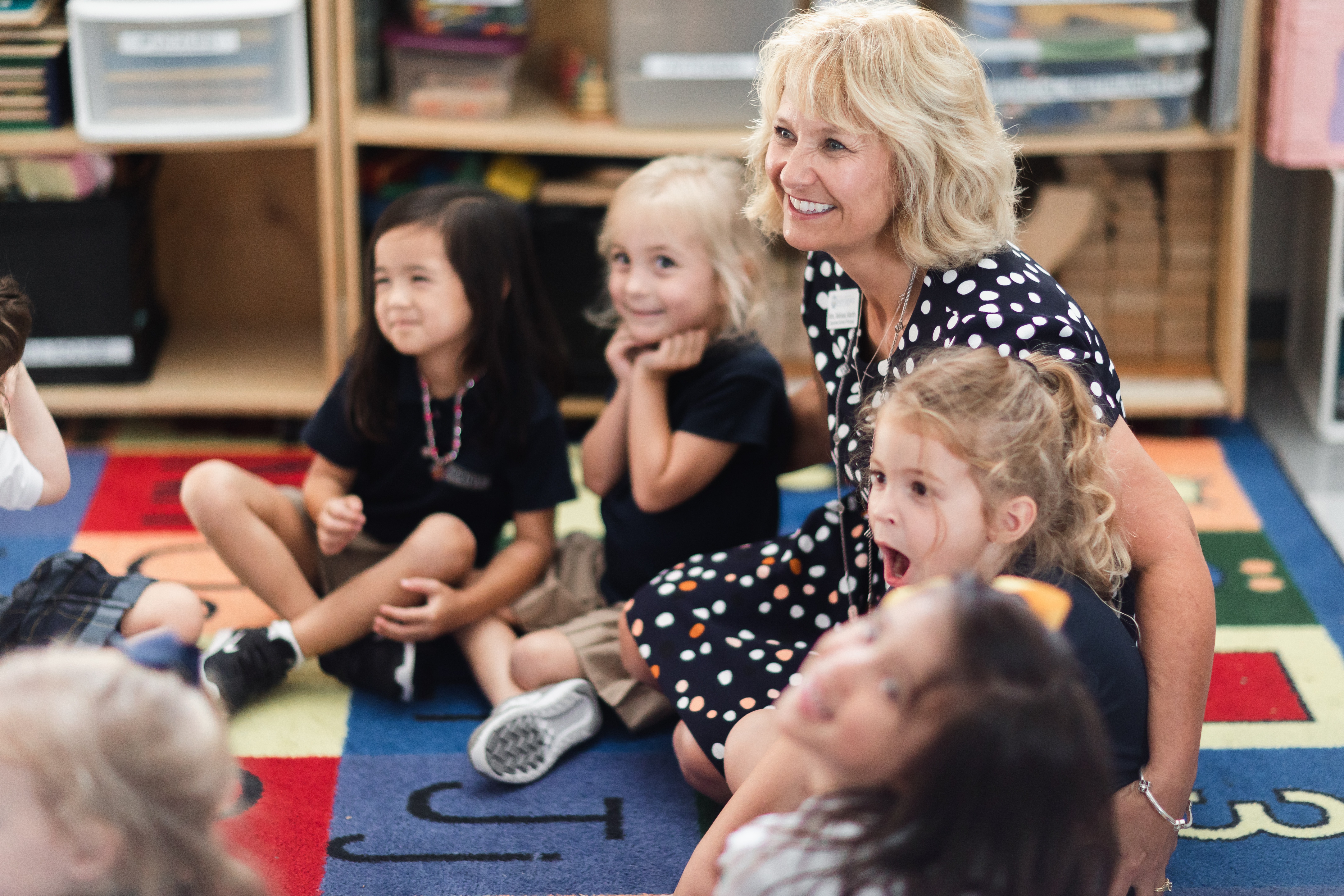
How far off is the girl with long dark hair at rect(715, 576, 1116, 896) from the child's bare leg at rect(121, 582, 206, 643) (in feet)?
2.83

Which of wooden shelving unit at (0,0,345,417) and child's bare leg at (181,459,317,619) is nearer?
child's bare leg at (181,459,317,619)

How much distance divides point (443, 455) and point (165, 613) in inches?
14.5

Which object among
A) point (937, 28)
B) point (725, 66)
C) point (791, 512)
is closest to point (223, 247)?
point (725, 66)

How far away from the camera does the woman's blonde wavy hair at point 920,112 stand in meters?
1.22

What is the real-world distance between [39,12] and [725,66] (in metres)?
0.99

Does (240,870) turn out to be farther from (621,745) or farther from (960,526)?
(621,745)

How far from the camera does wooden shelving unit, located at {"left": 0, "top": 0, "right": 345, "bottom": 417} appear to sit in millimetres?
2189

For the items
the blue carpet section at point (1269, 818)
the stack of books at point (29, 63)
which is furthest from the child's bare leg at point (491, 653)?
the stack of books at point (29, 63)

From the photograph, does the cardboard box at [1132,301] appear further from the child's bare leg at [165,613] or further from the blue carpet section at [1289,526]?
the child's bare leg at [165,613]

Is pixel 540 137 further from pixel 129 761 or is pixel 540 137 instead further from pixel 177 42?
pixel 129 761

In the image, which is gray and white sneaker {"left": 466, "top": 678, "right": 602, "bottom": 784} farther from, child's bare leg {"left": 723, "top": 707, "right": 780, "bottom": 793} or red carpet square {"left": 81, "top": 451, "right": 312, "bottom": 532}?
red carpet square {"left": 81, "top": 451, "right": 312, "bottom": 532}

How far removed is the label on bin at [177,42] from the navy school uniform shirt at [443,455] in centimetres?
64

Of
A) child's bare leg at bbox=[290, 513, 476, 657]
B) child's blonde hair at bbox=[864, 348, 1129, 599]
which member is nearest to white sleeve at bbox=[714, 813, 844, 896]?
child's blonde hair at bbox=[864, 348, 1129, 599]

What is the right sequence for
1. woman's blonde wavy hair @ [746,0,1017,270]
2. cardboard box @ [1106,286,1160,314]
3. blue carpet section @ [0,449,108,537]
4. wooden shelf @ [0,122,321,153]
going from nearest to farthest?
woman's blonde wavy hair @ [746,0,1017,270], blue carpet section @ [0,449,108,537], wooden shelf @ [0,122,321,153], cardboard box @ [1106,286,1160,314]
